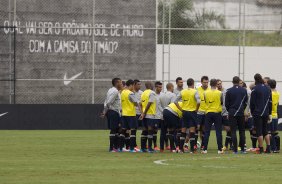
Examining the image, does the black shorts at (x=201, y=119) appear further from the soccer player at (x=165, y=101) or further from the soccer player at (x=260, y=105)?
the soccer player at (x=260, y=105)

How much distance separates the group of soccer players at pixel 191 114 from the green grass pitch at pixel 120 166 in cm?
64

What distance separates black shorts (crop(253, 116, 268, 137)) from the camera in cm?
2652

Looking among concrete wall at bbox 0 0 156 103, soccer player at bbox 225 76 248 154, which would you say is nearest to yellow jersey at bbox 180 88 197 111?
soccer player at bbox 225 76 248 154

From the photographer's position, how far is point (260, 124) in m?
26.6

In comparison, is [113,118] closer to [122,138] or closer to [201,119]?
[122,138]

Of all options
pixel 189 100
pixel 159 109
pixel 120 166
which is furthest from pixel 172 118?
pixel 120 166

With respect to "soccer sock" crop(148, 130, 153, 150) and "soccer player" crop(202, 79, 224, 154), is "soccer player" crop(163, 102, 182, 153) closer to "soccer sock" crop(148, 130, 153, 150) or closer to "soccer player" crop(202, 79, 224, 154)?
"soccer sock" crop(148, 130, 153, 150)

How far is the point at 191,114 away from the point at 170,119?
3.12ft

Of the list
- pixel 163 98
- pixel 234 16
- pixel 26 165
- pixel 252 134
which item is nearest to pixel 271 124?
pixel 252 134

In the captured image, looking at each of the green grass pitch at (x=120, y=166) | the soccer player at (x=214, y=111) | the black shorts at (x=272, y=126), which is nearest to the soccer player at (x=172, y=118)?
the soccer player at (x=214, y=111)

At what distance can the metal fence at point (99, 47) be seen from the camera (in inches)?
1941

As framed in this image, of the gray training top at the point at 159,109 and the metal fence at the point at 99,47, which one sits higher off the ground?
the metal fence at the point at 99,47

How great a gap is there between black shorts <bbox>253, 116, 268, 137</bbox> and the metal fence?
66.2 feet

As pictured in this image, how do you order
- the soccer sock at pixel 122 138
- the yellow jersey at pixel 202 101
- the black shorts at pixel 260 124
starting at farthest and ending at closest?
the soccer sock at pixel 122 138, the yellow jersey at pixel 202 101, the black shorts at pixel 260 124
